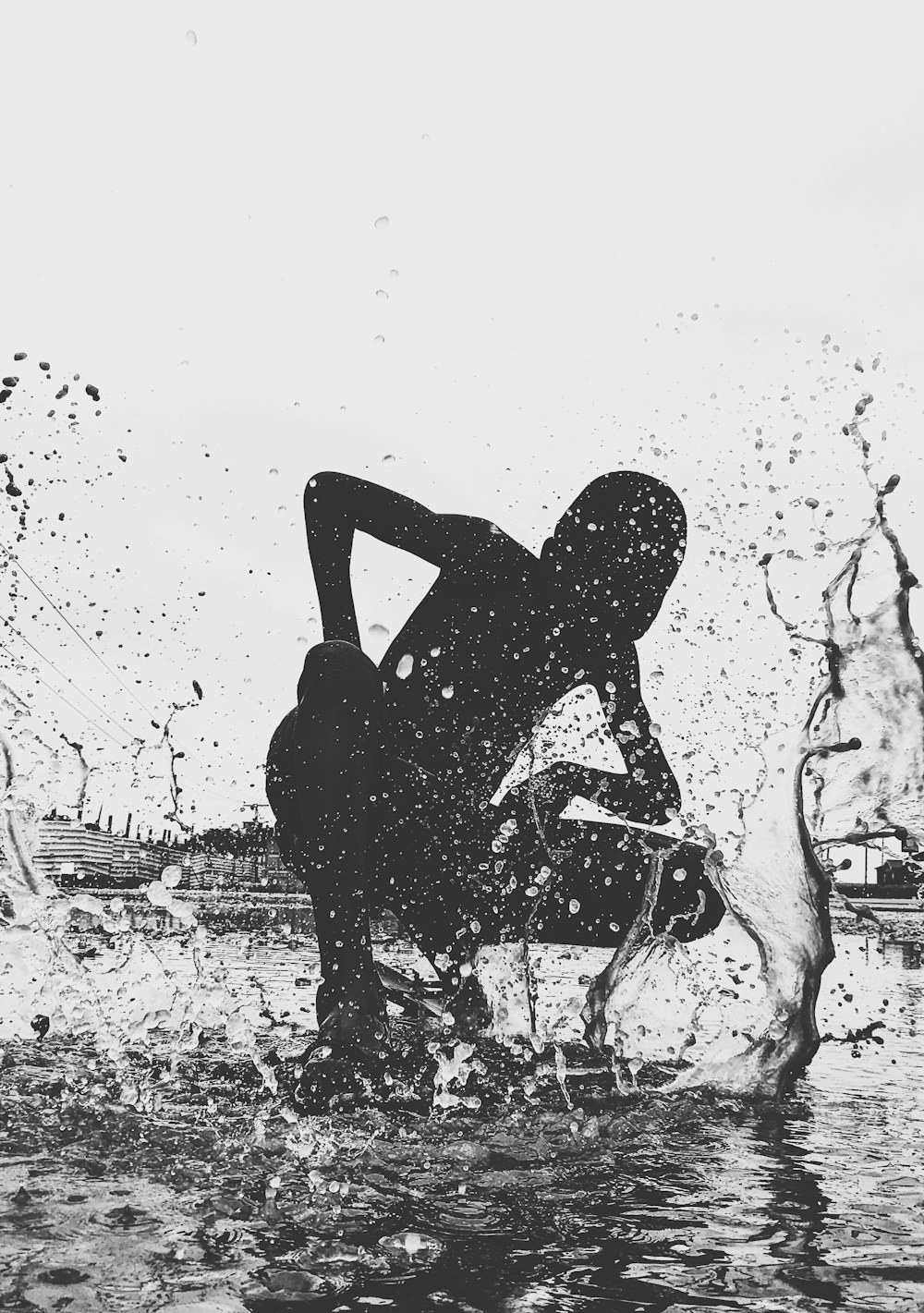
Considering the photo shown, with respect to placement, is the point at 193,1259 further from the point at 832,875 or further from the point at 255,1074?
the point at 832,875

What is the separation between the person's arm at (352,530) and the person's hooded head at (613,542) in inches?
9.9

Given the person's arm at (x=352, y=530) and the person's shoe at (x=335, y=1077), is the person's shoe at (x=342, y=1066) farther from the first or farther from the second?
the person's arm at (x=352, y=530)

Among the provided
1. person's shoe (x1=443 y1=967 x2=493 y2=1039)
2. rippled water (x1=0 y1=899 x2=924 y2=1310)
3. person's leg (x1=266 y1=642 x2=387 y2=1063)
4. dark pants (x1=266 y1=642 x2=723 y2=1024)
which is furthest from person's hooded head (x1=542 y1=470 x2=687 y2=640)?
rippled water (x1=0 y1=899 x2=924 y2=1310)

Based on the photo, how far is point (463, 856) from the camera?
3.30m

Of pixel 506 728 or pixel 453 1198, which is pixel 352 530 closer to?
pixel 506 728

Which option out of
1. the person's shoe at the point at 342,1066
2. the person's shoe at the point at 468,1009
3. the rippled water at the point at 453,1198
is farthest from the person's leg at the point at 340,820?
the person's shoe at the point at 468,1009

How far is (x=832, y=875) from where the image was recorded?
3137mm

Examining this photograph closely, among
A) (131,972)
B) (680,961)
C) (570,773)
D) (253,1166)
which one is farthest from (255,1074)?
(131,972)

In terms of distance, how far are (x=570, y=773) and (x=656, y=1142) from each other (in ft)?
4.32

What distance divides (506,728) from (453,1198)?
1748 mm

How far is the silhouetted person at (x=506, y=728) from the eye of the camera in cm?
327

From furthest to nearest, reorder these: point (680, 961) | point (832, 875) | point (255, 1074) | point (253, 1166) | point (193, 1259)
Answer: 1. point (680, 961)
2. point (832, 875)
3. point (255, 1074)
4. point (253, 1166)
5. point (193, 1259)

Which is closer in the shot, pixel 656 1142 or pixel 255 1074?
pixel 656 1142

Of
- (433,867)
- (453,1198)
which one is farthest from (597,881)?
(453,1198)
